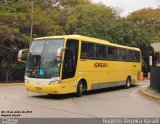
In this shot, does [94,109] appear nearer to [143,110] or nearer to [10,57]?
[143,110]

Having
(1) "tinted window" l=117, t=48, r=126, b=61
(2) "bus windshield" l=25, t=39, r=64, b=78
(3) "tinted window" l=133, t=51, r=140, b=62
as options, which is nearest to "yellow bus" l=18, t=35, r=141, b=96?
(2) "bus windshield" l=25, t=39, r=64, b=78

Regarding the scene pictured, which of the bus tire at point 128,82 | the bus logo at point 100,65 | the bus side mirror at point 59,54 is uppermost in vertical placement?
the bus side mirror at point 59,54

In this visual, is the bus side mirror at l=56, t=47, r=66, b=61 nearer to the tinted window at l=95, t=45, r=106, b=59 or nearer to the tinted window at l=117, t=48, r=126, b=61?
the tinted window at l=95, t=45, r=106, b=59

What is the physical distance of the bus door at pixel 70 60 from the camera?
17828mm

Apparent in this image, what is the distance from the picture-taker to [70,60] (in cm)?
1830

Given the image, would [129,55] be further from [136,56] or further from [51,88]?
[51,88]

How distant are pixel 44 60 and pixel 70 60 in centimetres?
141

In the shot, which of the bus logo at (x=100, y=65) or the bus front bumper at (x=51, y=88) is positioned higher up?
the bus logo at (x=100, y=65)

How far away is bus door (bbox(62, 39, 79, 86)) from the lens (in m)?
17.8

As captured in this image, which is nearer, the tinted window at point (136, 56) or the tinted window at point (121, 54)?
the tinted window at point (121, 54)

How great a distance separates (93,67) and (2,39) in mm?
15304

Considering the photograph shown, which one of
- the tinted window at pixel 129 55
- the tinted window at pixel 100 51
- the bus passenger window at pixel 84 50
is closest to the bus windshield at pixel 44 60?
the bus passenger window at pixel 84 50

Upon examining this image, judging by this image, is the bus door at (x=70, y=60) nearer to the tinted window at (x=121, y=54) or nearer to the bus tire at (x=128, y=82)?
the tinted window at (x=121, y=54)

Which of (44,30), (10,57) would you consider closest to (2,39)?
(10,57)
